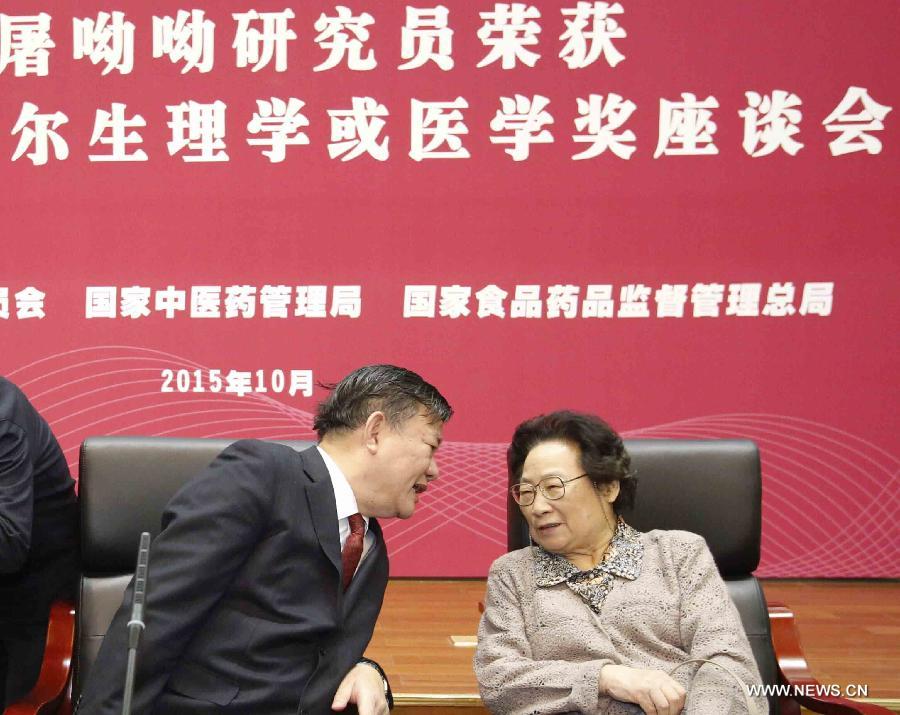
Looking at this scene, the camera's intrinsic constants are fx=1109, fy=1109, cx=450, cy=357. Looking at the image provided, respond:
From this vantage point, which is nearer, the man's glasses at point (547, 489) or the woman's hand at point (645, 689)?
the woman's hand at point (645, 689)

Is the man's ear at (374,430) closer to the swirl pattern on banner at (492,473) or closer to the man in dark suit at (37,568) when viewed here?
the man in dark suit at (37,568)

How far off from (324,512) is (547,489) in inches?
18.3

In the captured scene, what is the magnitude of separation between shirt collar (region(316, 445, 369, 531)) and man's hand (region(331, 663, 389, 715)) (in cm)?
26

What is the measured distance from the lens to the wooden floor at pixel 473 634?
296 centimetres

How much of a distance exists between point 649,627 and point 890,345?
7.99ft

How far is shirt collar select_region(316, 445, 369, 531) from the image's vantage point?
1.86 m

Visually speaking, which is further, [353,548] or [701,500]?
[701,500]

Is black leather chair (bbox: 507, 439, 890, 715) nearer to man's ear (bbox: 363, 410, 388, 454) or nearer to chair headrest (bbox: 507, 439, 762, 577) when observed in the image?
chair headrest (bbox: 507, 439, 762, 577)

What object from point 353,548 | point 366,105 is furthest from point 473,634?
point 366,105

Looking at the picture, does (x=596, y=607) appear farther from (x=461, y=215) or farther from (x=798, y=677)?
(x=461, y=215)

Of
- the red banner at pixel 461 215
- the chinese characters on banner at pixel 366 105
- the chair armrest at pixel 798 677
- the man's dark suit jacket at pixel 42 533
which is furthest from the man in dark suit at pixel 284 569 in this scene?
the chinese characters on banner at pixel 366 105

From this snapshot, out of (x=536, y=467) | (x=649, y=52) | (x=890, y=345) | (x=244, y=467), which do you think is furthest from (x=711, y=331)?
(x=244, y=467)

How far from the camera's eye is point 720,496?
7.65ft

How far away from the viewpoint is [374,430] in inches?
73.4
